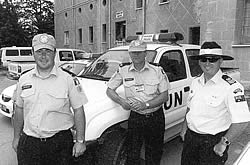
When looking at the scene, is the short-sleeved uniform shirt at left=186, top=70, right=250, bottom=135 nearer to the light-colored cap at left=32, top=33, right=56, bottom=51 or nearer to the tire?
the tire

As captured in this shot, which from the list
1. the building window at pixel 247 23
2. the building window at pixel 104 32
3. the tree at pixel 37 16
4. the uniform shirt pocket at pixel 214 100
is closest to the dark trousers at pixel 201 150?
the uniform shirt pocket at pixel 214 100

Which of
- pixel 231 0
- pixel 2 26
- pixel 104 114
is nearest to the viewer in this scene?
pixel 104 114

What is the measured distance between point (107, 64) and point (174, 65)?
1.03 metres

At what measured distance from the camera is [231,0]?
9.89 m

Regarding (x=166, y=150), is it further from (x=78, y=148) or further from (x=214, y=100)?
(x=78, y=148)

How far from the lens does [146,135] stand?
9.32 feet

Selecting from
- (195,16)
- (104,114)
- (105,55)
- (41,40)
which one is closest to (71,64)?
(105,55)

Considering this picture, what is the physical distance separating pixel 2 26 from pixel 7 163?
2481cm

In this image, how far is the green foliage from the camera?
83.4 ft

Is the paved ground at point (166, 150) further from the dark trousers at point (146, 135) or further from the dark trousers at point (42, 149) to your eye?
the dark trousers at point (42, 149)

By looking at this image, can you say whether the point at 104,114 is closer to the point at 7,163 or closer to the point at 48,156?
the point at 48,156

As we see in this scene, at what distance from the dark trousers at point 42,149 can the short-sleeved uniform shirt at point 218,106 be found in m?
1.15

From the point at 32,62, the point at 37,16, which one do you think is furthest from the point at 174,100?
the point at 37,16

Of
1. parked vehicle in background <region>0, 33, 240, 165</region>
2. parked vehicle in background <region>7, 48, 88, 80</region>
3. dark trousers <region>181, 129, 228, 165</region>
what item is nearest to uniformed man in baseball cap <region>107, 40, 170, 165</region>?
parked vehicle in background <region>0, 33, 240, 165</region>
